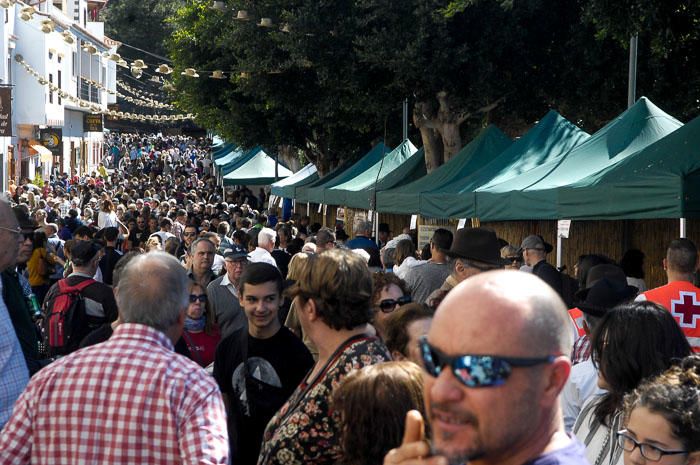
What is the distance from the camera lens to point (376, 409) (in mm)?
3242

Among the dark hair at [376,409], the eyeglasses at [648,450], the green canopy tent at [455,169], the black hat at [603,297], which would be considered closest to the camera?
the dark hair at [376,409]

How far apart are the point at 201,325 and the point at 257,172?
94.4ft

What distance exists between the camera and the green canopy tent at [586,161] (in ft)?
35.7

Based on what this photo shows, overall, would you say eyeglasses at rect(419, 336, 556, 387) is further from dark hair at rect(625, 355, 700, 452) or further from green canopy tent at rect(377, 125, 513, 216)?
green canopy tent at rect(377, 125, 513, 216)

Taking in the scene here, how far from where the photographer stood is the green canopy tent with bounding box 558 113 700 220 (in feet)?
28.4

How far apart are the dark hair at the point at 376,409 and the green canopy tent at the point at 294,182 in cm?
2194

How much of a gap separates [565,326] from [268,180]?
33.3 m

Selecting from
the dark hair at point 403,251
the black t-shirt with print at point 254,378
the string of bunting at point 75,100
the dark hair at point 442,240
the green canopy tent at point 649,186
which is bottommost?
the black t-shirt with print at point 254,378

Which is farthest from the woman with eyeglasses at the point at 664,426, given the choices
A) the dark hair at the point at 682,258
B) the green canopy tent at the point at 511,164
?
the green canopy tent at the point at 511,164

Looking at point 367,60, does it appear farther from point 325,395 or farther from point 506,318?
point 506,318

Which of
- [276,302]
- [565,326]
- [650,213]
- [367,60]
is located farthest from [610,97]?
[565,326]

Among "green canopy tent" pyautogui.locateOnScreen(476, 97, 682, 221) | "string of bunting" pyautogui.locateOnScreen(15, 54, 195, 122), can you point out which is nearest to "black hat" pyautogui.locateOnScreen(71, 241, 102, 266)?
"green canopy tent" pyautogui.locateOnScreen(476, 97, 682, 221)

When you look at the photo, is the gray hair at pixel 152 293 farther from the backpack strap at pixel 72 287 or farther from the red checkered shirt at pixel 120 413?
the backpack strap at pixel 72 287

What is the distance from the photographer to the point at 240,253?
8867 millimetres
